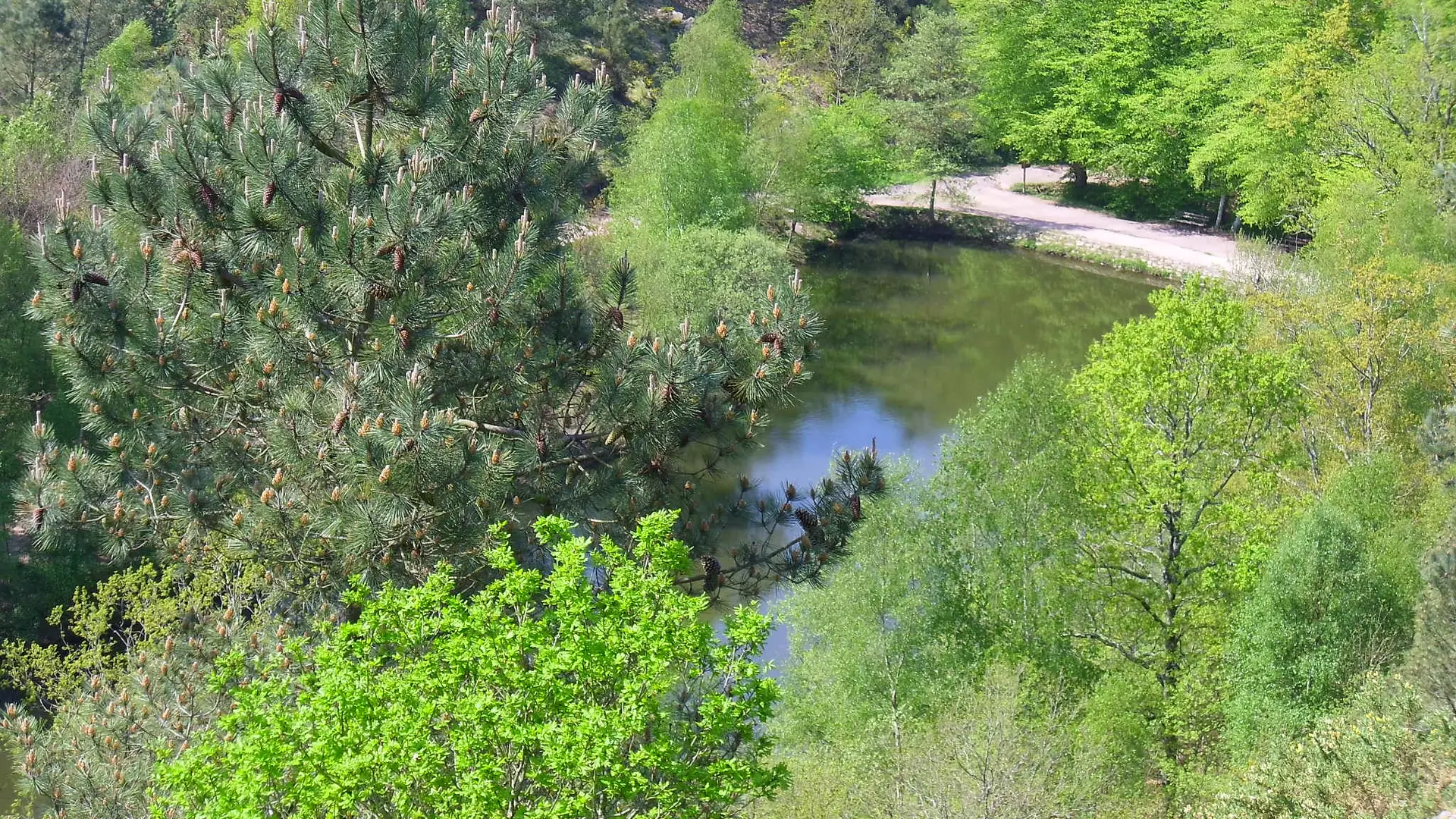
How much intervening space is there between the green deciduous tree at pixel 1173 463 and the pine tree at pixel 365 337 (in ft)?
23.4

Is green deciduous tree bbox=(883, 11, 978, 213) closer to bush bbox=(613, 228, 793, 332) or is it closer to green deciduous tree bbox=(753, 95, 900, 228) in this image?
green deciduous tree bbox=(753, 95, 900, 228)

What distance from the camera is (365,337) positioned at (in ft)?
35.3

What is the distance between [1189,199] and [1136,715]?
1519 inches

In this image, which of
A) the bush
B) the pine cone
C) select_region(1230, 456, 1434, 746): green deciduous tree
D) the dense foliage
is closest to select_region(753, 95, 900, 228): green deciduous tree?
the bush

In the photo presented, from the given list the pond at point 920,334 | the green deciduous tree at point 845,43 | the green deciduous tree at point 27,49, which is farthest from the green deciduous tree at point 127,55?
the green deciduous tree at point 845,43

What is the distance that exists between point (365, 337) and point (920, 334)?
96.9ft

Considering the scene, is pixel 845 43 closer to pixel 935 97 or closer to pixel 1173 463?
pixel 935 97

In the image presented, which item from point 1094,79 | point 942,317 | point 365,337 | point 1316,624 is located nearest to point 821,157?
point 942,317

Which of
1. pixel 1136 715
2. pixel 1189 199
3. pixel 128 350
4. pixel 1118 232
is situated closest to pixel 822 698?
pixel 1136 715

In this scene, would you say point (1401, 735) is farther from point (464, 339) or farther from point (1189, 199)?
point (1189, 199)

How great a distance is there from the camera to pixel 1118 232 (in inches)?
1863

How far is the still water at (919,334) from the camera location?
101 ft

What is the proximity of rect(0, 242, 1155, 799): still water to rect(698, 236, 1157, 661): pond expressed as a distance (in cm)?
5

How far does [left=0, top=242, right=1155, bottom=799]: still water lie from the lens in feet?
101
